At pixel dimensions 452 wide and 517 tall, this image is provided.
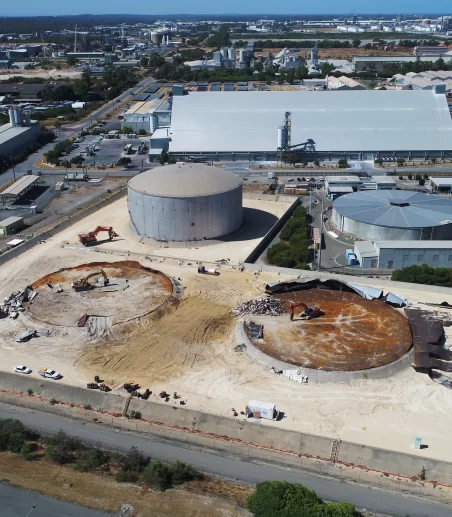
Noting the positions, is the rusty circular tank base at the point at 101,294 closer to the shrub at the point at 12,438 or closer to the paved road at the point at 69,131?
the shrub at the point at 12,438

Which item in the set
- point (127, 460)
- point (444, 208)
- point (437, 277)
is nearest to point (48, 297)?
point (127, 460)

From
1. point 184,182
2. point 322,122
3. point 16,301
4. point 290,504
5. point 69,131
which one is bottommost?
point 16,301

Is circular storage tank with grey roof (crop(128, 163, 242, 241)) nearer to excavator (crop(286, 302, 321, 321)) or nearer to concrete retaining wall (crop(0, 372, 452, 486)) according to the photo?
excavator (crop(286, 302, 321, 321))

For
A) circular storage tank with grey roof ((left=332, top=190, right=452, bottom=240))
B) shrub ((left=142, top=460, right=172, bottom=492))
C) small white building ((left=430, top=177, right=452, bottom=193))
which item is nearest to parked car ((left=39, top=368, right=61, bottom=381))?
shrub ((left=142, top=460, right=172, bottom=492))

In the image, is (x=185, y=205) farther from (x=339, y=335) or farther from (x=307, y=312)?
(x=339, y=335)

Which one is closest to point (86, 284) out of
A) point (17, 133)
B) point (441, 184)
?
point (441, 184)

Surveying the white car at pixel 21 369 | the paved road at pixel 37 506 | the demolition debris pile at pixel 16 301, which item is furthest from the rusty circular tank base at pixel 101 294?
the paved road at pixel 37 506

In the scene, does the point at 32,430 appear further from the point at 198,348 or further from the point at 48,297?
the point at 48,297
